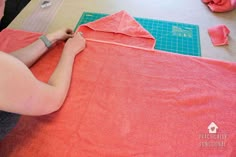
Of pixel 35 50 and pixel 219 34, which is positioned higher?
pixel 219 34

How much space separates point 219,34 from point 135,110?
554 mm

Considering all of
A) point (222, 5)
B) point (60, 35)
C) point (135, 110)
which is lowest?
point (135, 110)

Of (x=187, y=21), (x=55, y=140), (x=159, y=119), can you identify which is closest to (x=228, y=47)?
(x=187, y=21)

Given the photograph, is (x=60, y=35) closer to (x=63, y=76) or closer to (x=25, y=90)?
(x=63, y=76)

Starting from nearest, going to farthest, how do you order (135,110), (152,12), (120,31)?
(135,110)
(120,31)
(152,12)

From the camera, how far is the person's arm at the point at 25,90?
47 centimetres

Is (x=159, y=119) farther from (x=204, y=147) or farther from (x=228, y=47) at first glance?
(x=228, y=47)

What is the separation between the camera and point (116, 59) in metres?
0.85

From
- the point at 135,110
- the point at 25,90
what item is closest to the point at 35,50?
the point at 25,90

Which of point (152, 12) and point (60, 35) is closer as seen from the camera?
point (60, 35)

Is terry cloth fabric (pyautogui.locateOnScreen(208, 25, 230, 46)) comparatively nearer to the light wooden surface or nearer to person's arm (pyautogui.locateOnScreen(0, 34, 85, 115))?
the light wooden surface

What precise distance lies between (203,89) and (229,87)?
0.09 meters

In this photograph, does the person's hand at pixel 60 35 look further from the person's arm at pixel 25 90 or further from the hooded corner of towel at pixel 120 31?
the person's arm at pixel 25 90

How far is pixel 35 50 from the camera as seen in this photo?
84 centimetres
